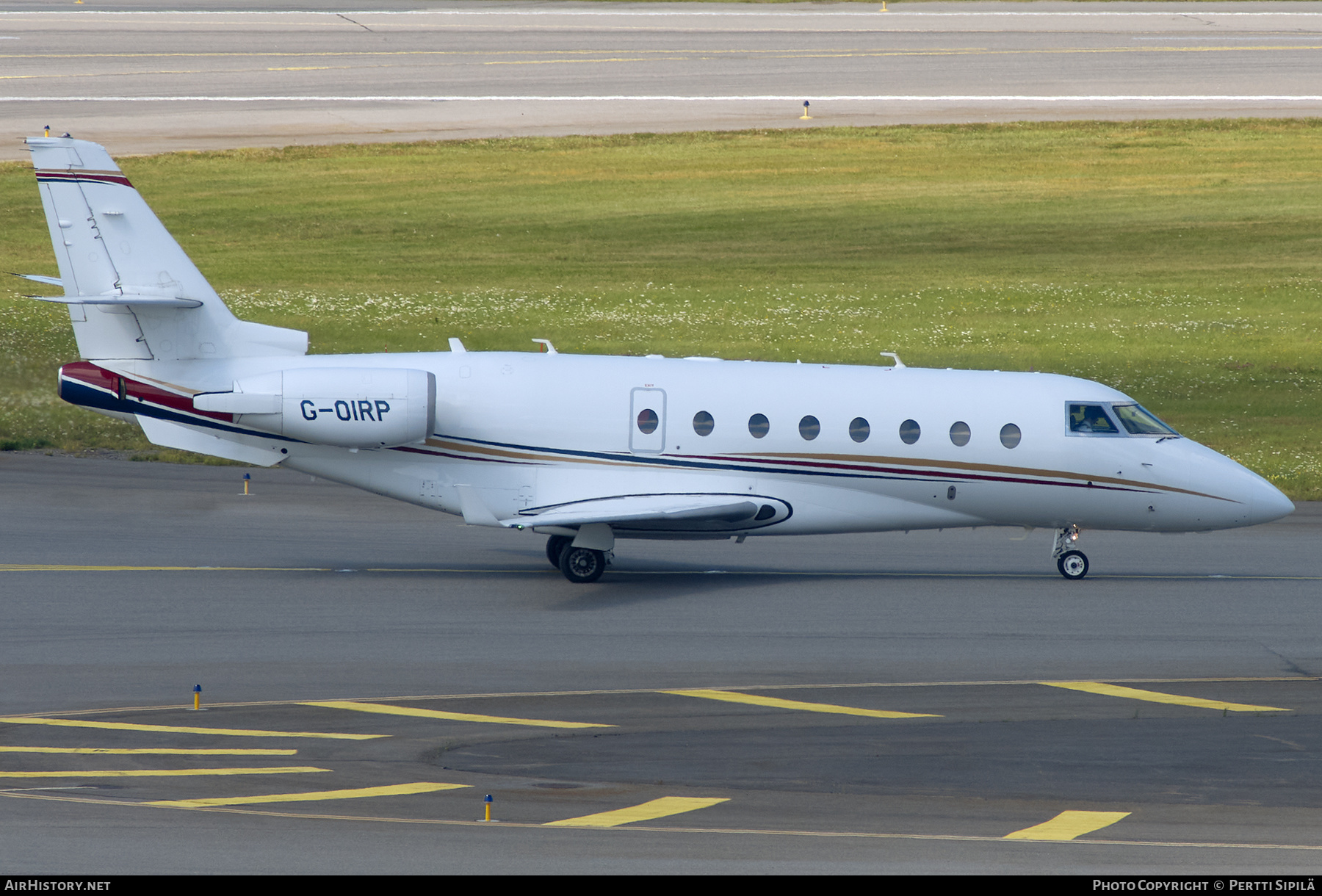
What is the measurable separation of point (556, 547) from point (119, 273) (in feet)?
24.0

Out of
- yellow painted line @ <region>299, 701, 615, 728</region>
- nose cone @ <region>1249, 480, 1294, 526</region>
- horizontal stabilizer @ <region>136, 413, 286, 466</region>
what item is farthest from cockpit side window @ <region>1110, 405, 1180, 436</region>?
horizontal stabilizer @ <region>136, 413, 286, 466</region>

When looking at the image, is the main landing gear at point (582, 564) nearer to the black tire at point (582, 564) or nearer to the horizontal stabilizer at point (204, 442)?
the black tire at point (582, 564)

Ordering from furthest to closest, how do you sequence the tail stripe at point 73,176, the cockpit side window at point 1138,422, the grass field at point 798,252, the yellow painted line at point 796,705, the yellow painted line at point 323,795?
the grass field at point 798,252 → the cockpit side window at point 1138,422 → the tail stripe at point 73,176 → the yellow painted line at point 796,705 → the yellow painted line at point 323,795

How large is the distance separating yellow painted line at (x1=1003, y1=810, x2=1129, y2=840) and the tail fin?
537 inches

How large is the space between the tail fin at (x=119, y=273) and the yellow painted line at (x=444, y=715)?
23.9 ft

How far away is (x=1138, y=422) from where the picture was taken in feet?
77.0

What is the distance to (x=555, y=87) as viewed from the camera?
5859 centimetres

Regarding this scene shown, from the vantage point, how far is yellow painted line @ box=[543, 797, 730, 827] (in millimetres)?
13844

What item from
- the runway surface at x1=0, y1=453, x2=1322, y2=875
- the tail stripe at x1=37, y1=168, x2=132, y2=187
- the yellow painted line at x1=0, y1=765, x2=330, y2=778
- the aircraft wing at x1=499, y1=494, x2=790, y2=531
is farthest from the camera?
the tail stripe at x1=37, y1=168, x2=132, y2=187

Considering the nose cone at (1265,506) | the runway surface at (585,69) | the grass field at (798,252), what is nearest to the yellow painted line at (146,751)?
the nose cone at (1265,506)

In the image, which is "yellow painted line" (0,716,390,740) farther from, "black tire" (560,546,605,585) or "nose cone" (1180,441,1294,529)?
"nose cone" (1180,441,1294,529)

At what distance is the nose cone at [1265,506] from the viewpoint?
23.2 m

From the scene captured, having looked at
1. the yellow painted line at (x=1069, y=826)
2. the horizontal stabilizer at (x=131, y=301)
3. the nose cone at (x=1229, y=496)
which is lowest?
the yellow painted line at (x=1069, y=826)

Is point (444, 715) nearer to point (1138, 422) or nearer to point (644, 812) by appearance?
point (644, 812)
